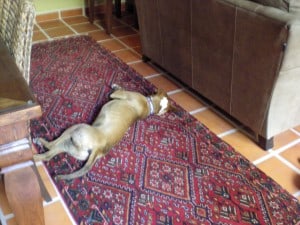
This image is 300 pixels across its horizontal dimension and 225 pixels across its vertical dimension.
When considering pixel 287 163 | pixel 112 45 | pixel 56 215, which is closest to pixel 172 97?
pixel 287 163

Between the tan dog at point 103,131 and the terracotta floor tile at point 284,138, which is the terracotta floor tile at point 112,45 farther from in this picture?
the terracotta floor tile at point 284,138

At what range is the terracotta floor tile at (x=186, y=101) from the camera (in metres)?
2.17

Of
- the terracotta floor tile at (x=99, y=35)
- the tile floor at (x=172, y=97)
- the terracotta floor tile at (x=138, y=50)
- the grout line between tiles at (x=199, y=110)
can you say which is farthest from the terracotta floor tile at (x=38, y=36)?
the grout line between tiles at (x=199, y=110)

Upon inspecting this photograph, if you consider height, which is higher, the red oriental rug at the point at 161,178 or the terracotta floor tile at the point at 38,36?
the terracotta floor tile at the point at 38,36

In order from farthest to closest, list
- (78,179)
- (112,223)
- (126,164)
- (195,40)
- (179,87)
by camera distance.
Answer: (179,87) < (195,40) < (126,164) < (78,179) < (112,223)

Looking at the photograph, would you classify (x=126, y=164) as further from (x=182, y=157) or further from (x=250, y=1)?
(x=250, y=1)

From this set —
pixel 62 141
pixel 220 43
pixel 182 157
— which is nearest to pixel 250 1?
pixel 220 43

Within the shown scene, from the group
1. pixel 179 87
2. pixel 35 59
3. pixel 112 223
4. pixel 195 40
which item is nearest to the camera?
pixel 112 223

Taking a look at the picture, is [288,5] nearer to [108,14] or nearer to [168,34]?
[168,34]

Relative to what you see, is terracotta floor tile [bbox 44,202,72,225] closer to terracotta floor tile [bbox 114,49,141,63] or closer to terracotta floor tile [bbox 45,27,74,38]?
terracotta floor tile [bbox 114,49,141,63]

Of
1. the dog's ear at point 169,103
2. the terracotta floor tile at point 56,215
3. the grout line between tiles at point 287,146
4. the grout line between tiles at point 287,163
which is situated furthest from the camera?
the dog's ear at point 169,103

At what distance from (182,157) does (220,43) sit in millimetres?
604

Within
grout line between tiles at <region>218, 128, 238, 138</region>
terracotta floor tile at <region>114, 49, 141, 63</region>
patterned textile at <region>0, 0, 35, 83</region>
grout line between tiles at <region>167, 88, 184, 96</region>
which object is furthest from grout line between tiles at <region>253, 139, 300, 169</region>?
terracotta floor tile at <region>114, 49, 141, 63</region>

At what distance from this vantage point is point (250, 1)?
1613 millimetres
